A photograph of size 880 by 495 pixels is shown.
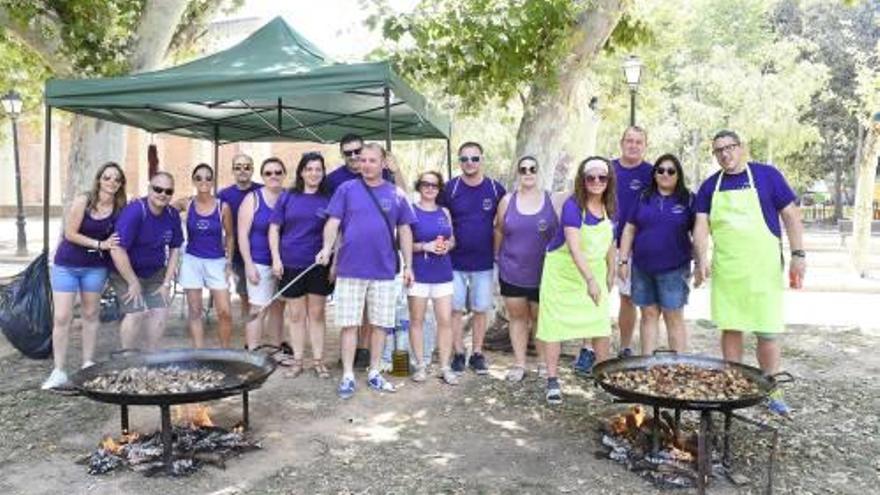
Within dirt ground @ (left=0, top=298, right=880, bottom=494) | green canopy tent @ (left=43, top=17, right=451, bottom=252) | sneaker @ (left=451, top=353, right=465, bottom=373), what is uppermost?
green canopy tent @ (left=43, top=17, right=451, bottom=252)

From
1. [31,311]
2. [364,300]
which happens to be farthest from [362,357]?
[31,311]

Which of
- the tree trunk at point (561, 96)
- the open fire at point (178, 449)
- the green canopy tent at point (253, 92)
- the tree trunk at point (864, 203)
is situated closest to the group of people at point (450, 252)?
the green canopy tent at point (253, 92)

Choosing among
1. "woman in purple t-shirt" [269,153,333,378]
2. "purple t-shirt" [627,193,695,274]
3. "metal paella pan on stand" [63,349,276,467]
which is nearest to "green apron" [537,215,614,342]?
"purple t-shirt" [627,193,695,274]

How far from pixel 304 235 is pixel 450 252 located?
110 cm

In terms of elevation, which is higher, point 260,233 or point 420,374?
point 260,233

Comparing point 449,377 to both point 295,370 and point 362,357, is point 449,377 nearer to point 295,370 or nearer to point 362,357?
point 362,357

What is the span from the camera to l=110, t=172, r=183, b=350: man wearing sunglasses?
5629mm

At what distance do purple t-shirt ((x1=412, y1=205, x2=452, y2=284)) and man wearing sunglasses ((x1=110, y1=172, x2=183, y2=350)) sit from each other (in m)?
1.76

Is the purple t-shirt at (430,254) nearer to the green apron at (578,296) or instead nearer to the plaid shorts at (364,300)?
the plaid shorts at (364,300)

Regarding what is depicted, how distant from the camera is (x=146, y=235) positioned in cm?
573

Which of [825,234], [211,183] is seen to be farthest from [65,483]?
[825,234]

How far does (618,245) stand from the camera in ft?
19.3

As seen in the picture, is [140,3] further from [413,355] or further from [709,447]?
[709,447]

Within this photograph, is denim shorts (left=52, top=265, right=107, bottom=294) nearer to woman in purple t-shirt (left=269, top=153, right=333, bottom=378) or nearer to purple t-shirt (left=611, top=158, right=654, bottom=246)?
woman in purple t-shirt (left=269, top=153, right=333, bottom=378)
